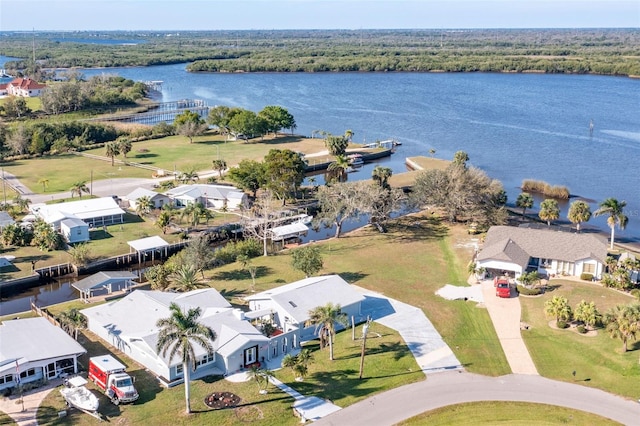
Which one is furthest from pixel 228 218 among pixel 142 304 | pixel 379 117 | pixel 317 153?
pixel 379 117

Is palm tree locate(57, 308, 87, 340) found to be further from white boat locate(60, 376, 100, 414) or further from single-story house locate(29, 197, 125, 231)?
single-story house locate(29, 197, 125, 231)

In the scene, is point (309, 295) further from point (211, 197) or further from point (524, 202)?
point (524, 202)

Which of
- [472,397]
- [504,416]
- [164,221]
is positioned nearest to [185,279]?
[164,221]

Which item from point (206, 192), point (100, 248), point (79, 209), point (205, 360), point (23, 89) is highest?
point (23, 89)

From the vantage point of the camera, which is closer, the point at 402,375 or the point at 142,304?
the point at 402,375

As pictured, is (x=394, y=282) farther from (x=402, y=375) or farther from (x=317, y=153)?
(x=317, y=153)

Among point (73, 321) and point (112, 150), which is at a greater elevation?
point (112, 150)

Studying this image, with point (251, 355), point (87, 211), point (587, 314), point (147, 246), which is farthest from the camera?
point (87, 211)

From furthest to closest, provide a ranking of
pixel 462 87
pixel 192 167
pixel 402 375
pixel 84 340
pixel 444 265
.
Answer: pixel 462 87
pixel 192 167
pixel 444 265
pixel 84 340
pixel 402 375
